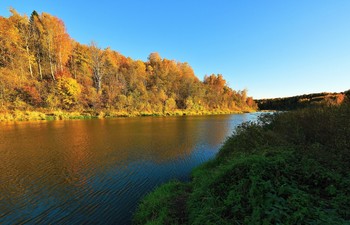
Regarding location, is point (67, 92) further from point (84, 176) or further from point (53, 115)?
point (84, 176)

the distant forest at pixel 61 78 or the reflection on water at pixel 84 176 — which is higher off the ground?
the distant forest at pixel 61 78

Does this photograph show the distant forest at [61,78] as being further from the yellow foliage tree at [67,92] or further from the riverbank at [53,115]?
the riverbank at [53,115]

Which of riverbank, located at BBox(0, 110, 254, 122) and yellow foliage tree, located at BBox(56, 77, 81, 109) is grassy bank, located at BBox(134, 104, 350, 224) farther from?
yellow foliage tree, located at BBox(56, 77, 81, 109)

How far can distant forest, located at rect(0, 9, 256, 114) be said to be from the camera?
4328cm

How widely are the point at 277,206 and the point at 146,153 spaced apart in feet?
34.3

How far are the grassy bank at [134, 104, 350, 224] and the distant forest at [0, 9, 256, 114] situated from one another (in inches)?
1808

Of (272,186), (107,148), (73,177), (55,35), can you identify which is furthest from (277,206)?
(55,35)

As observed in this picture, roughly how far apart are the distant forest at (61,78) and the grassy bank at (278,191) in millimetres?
45930

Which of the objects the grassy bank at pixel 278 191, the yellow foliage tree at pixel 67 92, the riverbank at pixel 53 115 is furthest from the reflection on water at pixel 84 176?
the yellow foliage tree at pixel 67 92

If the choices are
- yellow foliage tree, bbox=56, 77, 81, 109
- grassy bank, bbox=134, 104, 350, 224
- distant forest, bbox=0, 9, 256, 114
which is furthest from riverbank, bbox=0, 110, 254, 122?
grassy bank, bbox=134, 104, 350, 224

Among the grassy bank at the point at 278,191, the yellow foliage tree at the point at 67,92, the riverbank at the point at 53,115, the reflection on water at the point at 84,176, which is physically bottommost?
the reflection on water at the point at 84,176

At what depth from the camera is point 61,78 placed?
48.5 meters

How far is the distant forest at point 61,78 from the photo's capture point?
43.3 metres

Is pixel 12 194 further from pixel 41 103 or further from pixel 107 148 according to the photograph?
pixel 41 103
